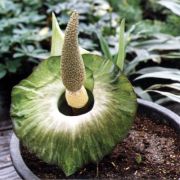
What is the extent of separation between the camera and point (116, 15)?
1467 mm

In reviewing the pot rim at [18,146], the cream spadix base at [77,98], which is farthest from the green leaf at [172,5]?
the cream spadix base at [77,98]

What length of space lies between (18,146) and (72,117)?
0.39ft

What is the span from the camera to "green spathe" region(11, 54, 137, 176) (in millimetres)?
716

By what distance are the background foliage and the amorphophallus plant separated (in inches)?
15.9

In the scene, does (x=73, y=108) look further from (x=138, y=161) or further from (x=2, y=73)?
(x=2, y=73)

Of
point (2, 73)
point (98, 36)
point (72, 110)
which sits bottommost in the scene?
point (2, 73)

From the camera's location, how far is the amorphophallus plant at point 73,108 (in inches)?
28.0

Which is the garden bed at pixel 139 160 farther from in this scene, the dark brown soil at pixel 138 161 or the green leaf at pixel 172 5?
the green leaf at pixel 172 5

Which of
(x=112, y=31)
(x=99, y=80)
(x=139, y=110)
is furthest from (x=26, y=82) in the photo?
(x=112, y=31)

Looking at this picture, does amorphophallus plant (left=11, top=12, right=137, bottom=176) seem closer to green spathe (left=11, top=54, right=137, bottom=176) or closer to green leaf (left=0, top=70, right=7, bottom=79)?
green spathe (left=11, top=54, right=137, bottom=176)

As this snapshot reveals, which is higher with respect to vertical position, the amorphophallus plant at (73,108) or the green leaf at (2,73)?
the amorphophallus plant at (73,108)

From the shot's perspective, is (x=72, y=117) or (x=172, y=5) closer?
(x=72, y=117)

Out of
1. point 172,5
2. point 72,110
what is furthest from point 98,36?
point 72,110

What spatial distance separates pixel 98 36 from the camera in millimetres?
1229
